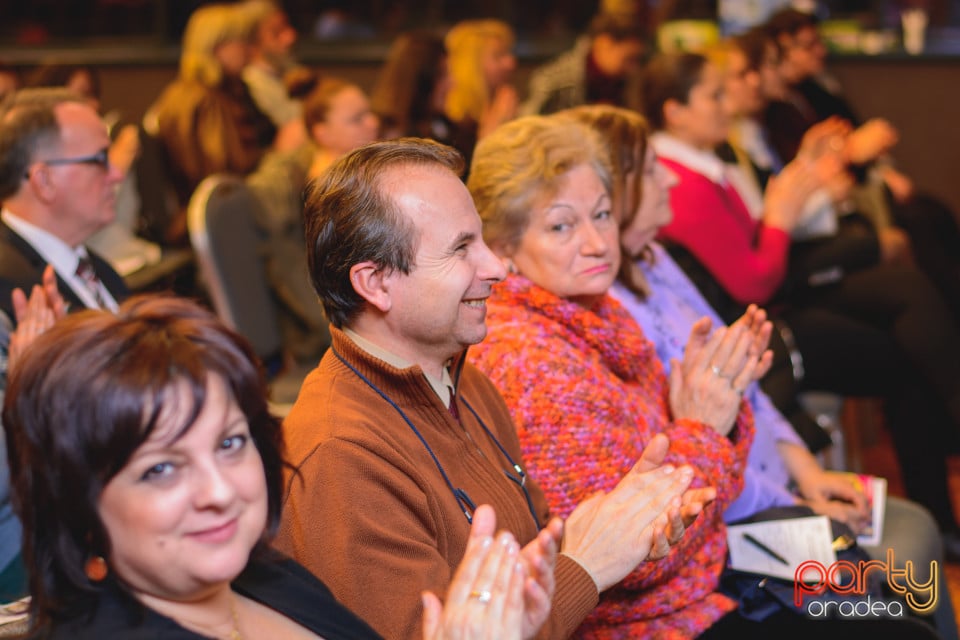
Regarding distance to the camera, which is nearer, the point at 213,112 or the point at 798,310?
the point at 798,310

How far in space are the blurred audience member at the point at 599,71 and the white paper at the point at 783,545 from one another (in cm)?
339

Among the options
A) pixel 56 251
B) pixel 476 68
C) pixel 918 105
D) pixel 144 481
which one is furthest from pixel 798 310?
pixel 918 105

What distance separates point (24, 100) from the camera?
7.81 ft

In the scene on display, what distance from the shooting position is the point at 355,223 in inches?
57.8

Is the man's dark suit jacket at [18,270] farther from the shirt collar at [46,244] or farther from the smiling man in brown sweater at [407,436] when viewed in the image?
the smiling man in brown sweater at [407,436]

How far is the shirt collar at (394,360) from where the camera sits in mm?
1520

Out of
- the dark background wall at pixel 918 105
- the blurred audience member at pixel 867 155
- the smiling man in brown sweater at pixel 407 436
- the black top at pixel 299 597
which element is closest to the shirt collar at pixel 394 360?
the smiling man in brown sweater at pixel 407 436

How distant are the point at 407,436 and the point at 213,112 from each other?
11.3 ft

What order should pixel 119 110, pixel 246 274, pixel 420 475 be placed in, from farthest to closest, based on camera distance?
1. pixel 119 110
2. pixel 246 274
3. pixel 420 475

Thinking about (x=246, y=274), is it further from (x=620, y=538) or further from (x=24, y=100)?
(x=620, y=538)

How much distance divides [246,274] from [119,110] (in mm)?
4672

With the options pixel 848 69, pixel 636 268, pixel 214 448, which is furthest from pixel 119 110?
pixel 214 448

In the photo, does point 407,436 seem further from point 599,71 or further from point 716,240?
point 599,71

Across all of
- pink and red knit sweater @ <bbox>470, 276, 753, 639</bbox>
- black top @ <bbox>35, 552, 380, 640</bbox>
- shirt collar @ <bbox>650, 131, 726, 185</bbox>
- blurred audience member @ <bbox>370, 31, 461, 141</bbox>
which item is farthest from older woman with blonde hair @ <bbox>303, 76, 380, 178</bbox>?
black top @ <bbox>35, 552, 380, 640</bbox>
